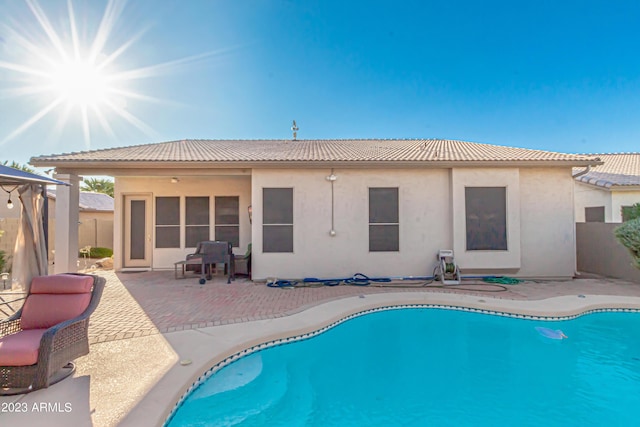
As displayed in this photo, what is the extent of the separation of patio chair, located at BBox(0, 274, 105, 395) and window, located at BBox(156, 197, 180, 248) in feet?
23.9

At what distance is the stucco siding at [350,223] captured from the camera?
910 cm

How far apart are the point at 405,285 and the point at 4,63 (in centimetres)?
1333

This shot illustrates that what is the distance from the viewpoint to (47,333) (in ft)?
10.7

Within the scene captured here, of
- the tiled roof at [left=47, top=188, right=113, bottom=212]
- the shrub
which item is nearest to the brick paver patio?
the shrub

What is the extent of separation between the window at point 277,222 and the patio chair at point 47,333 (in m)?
5.20

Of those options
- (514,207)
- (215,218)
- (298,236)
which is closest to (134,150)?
(215,218)

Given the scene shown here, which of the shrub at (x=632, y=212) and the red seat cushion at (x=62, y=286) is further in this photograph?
the shrub at (x=632, y=212)

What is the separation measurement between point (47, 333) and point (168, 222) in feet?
27.9

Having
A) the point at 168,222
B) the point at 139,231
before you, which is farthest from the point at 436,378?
the point at 139,231

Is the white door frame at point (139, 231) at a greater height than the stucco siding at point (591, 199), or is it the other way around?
the stucco siding at point (591, 199)

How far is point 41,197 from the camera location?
5359mm

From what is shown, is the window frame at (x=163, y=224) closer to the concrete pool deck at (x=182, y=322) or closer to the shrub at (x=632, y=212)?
→ the concrete pool deck at (x=182, y=322)

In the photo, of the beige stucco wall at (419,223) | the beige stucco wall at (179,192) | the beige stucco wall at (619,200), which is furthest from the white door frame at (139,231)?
the beige stucco wall at (619,200)

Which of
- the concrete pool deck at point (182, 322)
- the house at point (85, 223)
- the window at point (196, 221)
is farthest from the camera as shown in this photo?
the window at point (196, 221)
